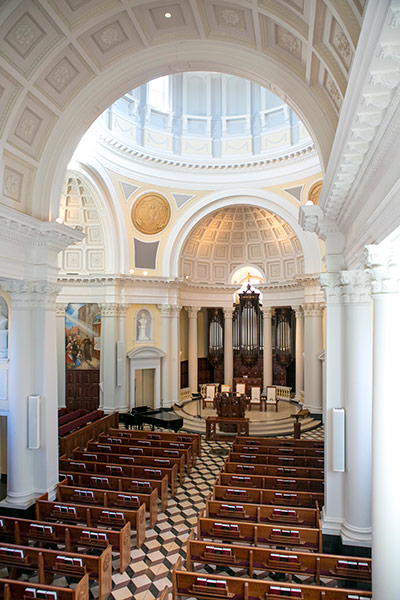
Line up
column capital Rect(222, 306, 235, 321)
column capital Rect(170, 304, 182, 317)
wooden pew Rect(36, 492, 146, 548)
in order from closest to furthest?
1. wooden pew Rect(36, 492, 146, 548)
2. column capital Rect(170, 304, 182, 317)
3. column capital Rect(222, 306, 235, 321)

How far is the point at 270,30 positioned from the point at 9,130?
18.1 feet

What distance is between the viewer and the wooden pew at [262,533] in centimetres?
763

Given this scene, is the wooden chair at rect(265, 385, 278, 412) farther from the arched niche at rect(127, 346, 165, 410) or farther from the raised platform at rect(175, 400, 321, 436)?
the arched niche at rect(127, 346, 165, 410)

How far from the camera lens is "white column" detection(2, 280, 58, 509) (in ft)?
30.4

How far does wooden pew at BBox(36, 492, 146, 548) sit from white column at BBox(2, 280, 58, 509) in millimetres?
870

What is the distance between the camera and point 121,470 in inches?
442

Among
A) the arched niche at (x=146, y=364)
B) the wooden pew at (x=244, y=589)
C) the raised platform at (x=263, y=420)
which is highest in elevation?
the arched niche at (x=146, y=364)

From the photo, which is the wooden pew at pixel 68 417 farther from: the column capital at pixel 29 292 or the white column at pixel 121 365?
the column capital at pixel 29 292

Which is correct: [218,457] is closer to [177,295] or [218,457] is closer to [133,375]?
[133,375]

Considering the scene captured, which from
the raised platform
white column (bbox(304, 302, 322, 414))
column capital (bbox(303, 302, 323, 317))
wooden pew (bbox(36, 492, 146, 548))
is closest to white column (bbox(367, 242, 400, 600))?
wooden pew (bbox(36, 492, 146, 548))

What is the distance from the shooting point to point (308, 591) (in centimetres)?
580

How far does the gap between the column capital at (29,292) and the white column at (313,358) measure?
13.7 metres

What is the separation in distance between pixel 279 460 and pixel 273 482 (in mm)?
1598

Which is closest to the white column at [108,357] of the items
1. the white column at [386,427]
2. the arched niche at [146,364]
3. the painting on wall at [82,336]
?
the painting on wall at [82,336]
